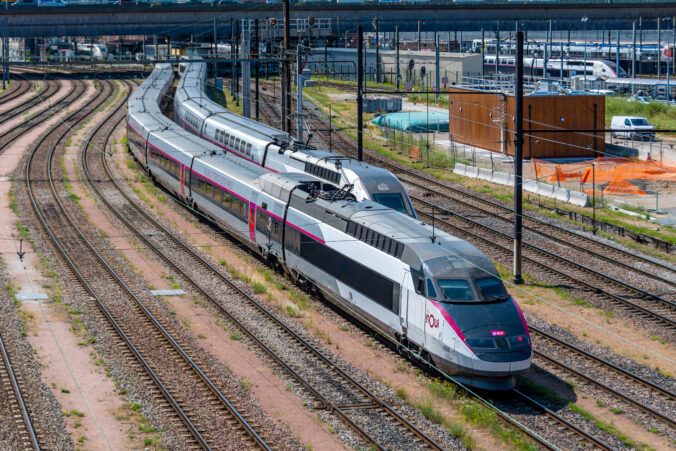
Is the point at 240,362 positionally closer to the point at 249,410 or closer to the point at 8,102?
the point at 249,410

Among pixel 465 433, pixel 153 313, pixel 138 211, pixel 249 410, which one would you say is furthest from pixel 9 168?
pixel 465 433

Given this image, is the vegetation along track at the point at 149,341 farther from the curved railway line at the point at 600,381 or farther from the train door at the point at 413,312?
the curved railway line at the point at 600,381

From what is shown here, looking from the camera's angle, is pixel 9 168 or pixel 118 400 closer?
pixel 118 400

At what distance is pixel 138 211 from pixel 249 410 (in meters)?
22.5

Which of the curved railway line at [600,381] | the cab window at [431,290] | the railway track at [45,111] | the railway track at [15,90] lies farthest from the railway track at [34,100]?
the cab window at [431,290]

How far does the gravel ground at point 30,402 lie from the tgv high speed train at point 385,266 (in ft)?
26.1

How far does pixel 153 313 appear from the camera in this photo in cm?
2559

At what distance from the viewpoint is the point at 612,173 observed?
148ft

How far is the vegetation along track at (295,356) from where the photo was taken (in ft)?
57.9

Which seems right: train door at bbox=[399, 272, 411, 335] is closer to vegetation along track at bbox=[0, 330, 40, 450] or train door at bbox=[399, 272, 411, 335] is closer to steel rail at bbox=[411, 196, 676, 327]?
vegetation along track at bbox=[0, 330, 40, 450]

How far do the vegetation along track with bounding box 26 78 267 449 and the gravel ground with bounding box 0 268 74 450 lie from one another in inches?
92.5

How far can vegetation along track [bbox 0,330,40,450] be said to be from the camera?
1702 cm

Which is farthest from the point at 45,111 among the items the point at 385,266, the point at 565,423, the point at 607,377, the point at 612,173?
the point at 565,423

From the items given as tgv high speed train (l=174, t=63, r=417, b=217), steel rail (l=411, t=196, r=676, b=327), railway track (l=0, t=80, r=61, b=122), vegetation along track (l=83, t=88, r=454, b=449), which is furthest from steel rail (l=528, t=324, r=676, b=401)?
railway track (l=0, t=80, r=61, b=122)
